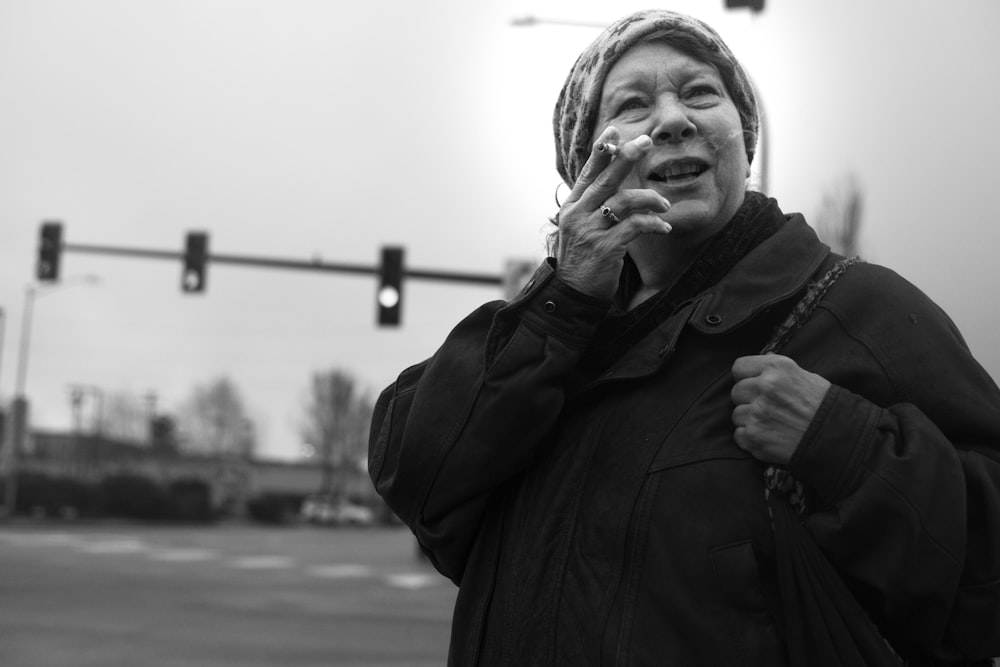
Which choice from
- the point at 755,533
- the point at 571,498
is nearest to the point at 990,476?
the point at 755,533

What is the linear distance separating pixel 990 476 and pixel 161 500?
170 feet

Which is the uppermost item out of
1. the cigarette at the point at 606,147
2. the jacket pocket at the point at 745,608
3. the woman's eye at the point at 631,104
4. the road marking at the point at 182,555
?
the woman's eye at the point at 631,104

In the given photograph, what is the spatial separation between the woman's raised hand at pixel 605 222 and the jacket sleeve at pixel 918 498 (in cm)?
43

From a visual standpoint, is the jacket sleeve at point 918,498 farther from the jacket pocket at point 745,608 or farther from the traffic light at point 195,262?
the traffic light at point 195,262

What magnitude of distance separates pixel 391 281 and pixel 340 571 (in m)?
6.56

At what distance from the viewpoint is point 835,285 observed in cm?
177

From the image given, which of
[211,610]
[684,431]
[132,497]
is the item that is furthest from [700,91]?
[132,497]

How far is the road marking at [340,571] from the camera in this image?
19.7 meters

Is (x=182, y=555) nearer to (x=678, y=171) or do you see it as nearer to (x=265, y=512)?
(x=678, y=171)

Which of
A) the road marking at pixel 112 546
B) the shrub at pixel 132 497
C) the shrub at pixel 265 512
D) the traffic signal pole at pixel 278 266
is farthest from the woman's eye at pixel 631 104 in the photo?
the shrub at pixel 265 512

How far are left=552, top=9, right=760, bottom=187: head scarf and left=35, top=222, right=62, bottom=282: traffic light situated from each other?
17.4m

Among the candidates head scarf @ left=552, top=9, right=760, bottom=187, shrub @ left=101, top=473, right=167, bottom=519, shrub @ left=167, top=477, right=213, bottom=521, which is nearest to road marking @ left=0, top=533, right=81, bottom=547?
shrub @ left=101, top=473, right=167, bottom=519

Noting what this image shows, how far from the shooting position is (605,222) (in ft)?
6.26

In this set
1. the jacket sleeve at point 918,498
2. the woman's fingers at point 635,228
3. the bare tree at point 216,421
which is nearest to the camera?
the jacket sleeve at point 918,498
